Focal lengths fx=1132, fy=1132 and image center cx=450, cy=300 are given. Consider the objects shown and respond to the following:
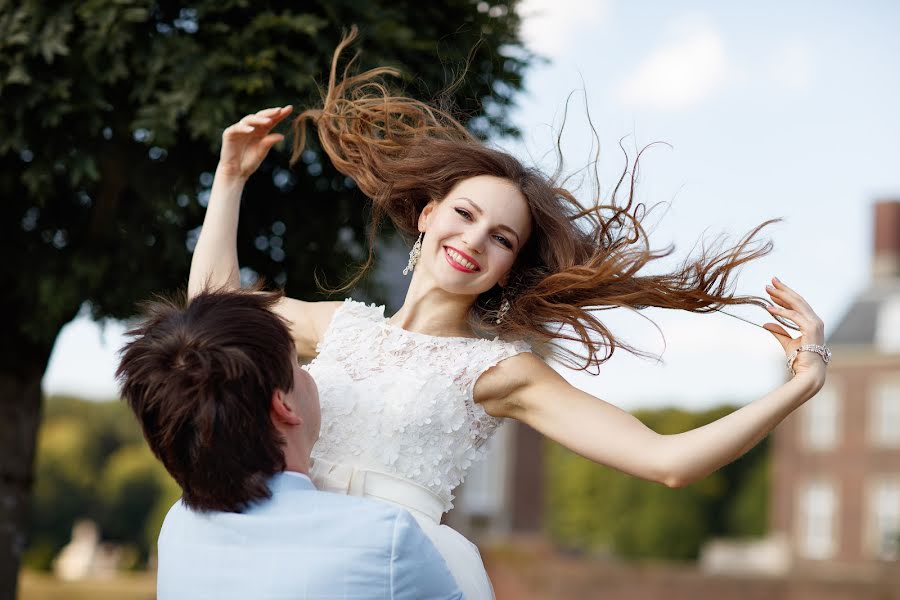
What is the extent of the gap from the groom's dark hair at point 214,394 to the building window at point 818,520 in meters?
34.4

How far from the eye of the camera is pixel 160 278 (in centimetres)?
515

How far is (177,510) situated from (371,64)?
256cm

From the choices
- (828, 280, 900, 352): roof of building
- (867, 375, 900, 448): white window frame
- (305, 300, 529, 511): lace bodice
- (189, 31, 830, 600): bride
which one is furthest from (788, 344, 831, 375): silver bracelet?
(867, 375, 900, 448): white window frame

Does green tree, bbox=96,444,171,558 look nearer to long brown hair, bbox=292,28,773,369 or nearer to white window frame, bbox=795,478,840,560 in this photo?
white window frame, bbox=795,478,840,560

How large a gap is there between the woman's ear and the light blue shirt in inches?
59.2

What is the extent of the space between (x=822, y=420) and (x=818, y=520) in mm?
3064

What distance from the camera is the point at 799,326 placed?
119 inches

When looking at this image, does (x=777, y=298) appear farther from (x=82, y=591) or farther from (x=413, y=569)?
(x=82, y=591)

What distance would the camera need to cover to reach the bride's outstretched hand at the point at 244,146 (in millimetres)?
3623

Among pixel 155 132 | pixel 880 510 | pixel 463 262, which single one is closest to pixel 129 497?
pixel 880 510

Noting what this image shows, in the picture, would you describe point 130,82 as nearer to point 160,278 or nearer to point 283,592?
point 160,278

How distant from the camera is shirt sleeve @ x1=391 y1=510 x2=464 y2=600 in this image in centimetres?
217


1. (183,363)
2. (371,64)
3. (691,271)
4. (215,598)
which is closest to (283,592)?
(215,598)

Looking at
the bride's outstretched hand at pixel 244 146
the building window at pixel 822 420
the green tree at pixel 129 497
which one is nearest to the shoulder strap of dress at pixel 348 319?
the bride's outstretched hand at pixel 244 146
